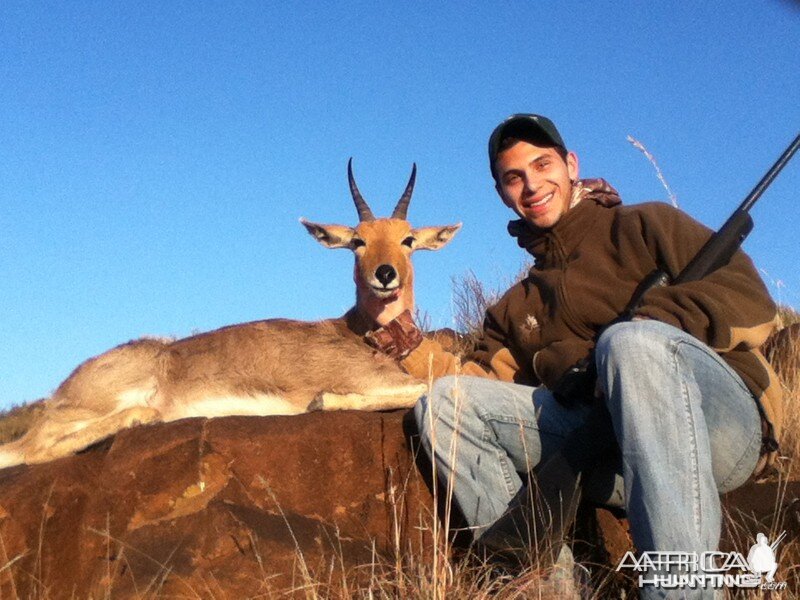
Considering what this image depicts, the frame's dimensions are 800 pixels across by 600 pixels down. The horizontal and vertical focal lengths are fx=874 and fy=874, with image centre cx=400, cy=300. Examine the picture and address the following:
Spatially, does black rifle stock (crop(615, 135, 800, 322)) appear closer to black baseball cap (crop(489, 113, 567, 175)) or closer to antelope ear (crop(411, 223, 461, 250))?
black baseball cap (crop(489, 113, 567, 175))

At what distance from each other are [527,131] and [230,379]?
2859mm

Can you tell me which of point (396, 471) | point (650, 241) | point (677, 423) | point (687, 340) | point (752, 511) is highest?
point (650, 241)

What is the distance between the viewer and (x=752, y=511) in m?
4.42

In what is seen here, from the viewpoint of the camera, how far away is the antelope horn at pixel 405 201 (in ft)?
26.5

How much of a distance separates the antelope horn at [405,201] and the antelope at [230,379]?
3.19 feet

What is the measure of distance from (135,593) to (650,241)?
3.07m

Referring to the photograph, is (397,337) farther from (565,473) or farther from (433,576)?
(433,576)

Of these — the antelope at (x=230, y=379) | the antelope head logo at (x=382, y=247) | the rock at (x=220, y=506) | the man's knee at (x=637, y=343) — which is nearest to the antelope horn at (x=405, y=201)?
the antelope head logo at (x=382, y=247)

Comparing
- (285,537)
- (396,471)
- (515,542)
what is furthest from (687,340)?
(285,537)

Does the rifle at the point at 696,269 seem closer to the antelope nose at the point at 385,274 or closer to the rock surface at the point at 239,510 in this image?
the rock surface at the point at 239,510

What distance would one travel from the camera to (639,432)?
348 centimetres

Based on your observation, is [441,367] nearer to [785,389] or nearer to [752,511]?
[752,511]

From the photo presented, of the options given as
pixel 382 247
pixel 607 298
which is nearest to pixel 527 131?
pixel 607 298

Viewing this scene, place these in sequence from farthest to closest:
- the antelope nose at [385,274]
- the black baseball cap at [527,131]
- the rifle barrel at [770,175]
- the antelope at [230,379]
Answer: the antelope nose at [385,274] → the antelope at [230,379] → the black baseball cap at [527,131] → the rifle barrel at [770,175]
